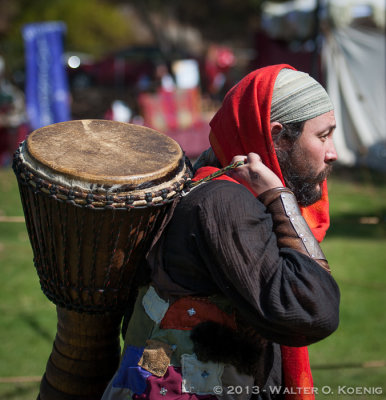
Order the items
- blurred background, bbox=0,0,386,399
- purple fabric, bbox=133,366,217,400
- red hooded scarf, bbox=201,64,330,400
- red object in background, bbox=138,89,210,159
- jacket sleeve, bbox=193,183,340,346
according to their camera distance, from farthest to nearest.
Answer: red object in background, bbox=138,89,210,159 < blurred background, bbox=0,0,386,399 < red hooded scarf, bbox=201,64,330,400 < purple fabric, bbox=133,366,217,400 < jacket sleeve, bbox=193,183,340,346

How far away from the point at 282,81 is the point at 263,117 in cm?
14

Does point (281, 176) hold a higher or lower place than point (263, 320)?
higher

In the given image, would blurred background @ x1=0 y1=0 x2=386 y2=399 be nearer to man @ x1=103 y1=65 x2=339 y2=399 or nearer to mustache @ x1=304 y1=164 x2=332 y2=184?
man @ x1=103 y1=65 x2=339 y2=399

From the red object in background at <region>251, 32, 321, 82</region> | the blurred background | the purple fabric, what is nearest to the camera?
the purple fabric

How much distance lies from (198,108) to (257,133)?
982cm

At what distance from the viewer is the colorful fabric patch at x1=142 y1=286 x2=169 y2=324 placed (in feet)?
4.91

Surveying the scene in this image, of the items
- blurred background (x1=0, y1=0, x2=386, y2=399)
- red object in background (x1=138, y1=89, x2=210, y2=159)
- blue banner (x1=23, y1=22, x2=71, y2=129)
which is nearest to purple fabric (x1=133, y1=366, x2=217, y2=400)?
blurred background (x1=0, y1=0, x2=386, y2=399)

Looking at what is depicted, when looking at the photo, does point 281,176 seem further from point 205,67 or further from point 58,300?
point 205,67

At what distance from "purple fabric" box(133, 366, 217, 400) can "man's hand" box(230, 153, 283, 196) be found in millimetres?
561

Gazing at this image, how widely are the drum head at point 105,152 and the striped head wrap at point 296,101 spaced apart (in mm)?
335

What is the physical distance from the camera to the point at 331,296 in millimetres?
1359

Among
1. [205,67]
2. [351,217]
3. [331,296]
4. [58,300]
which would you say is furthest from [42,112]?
[205,67]

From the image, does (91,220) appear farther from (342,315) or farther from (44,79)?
(44,79)

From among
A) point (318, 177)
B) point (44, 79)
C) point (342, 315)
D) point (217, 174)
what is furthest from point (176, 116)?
point (217, 174)
